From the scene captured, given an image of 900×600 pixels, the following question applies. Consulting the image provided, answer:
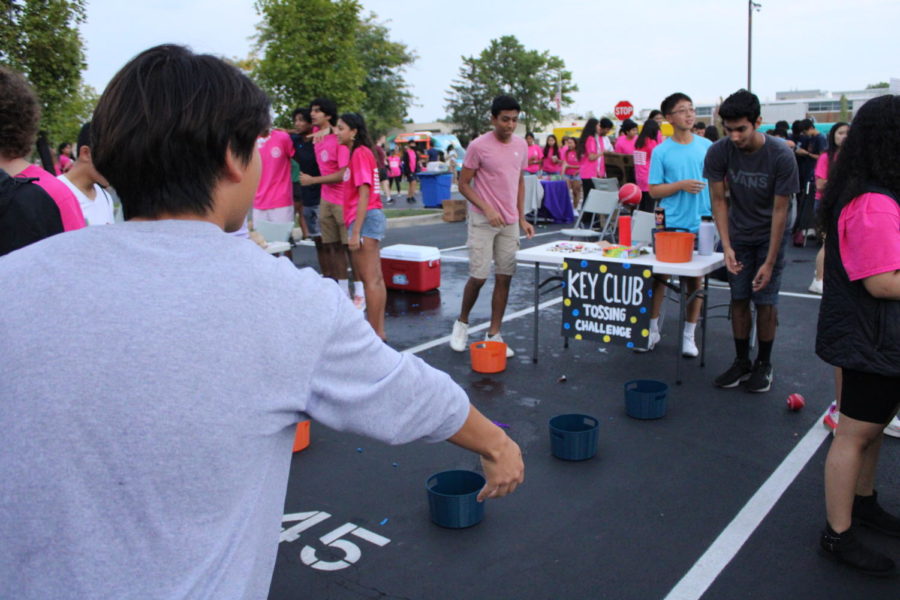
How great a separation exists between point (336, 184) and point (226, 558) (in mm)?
5934

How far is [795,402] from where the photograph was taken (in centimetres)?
467

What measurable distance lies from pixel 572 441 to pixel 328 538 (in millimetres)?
1462

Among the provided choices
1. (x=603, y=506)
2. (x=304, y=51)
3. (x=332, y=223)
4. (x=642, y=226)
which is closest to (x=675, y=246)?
(x=642, y=226)

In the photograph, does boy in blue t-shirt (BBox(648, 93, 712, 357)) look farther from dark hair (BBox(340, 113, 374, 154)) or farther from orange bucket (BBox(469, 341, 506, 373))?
dark hair (BBox(340, 113, 374, 154))

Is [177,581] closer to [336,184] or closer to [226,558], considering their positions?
[226,558]

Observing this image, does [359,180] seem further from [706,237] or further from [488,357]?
[706,237]

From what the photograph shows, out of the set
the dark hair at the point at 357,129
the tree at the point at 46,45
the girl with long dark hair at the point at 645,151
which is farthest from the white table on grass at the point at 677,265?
the tree at the point at 46,45

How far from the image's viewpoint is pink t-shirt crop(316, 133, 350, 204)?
680 centimetres

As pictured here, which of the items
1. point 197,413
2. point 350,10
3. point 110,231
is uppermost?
point 350,10

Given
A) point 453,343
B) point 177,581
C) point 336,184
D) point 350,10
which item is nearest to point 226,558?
point 177,581

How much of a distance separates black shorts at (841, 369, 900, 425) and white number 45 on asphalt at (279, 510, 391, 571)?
2.06 meters

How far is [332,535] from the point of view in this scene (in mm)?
3301


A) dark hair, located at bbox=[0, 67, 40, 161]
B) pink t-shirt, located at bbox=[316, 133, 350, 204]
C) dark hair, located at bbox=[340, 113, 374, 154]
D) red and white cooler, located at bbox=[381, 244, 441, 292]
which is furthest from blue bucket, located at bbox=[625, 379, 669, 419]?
red and white cooler, located at bbox=[381, 244, 441, 292]

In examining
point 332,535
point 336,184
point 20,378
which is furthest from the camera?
point 336,184
